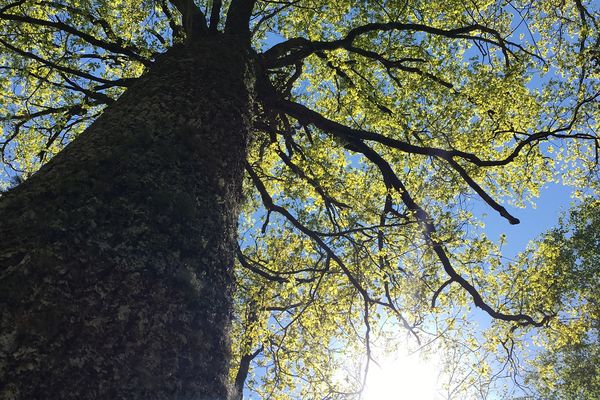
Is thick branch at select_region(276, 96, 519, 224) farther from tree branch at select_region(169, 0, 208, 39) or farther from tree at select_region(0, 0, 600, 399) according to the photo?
tree branch at select_region(169, 0, 208, 39)

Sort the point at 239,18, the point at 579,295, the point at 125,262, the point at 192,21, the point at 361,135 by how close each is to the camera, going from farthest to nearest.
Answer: the point at 579,295 < the point at 361,135 < the point at 239,18 < the point at 192,21 < the point at 125,262

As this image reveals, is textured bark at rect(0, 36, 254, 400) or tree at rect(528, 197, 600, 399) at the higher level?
tree at rect(528, 197, 600, 399)

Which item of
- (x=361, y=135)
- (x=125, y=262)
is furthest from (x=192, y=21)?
(x=125, y=262)

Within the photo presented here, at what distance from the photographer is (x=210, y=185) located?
2867 millimetres

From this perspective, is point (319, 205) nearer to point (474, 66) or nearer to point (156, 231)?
point (474, 66)

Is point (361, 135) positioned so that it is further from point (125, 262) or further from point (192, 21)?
point (125, 262)

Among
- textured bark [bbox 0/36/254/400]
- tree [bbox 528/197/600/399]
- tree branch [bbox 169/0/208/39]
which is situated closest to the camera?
textured bark [bbox 0/36/254/400]

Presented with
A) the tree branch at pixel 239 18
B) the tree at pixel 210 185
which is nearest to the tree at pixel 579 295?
the tree at pixel 210 185

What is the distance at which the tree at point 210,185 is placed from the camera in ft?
5.58

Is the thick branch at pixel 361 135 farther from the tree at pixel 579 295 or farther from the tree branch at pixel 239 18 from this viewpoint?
the tree at pixel 579 295

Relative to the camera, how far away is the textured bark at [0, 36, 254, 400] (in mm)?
1532

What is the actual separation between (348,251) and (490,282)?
2.99 m

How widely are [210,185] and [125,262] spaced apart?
40.1 inches

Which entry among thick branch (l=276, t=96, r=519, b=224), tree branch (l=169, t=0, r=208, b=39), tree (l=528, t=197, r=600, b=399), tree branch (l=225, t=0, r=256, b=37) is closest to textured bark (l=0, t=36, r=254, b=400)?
tree branch (l=169, t=0, r=208, b=39)
